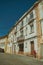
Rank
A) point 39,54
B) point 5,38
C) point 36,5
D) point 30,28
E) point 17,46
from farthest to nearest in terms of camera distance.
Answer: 1. point 5,38
2. point 17,46
3. point 30,28
4. point 36,5
5. point 39,54

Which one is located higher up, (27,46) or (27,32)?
(27,32)

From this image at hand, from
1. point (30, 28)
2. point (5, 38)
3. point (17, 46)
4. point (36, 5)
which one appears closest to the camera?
point (36, 5)

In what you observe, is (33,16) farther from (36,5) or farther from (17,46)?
(17,46)

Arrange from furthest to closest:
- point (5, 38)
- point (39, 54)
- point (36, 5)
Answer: point (5, 38)
point (36, 5)
point (39, 54)

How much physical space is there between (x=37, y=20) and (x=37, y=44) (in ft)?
13.4

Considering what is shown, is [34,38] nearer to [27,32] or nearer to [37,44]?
[37,44]

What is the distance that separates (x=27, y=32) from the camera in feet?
122

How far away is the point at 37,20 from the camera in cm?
3111

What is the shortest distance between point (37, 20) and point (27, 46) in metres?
7.60

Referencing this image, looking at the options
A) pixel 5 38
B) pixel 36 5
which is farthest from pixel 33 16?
pixel 5 38

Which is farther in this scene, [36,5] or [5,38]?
[5,38]

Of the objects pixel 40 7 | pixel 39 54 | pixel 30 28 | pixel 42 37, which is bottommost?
pixel 39 54

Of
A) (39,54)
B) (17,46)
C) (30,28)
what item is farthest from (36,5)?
(17,46)

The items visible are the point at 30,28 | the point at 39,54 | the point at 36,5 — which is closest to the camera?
the point at 39,54
